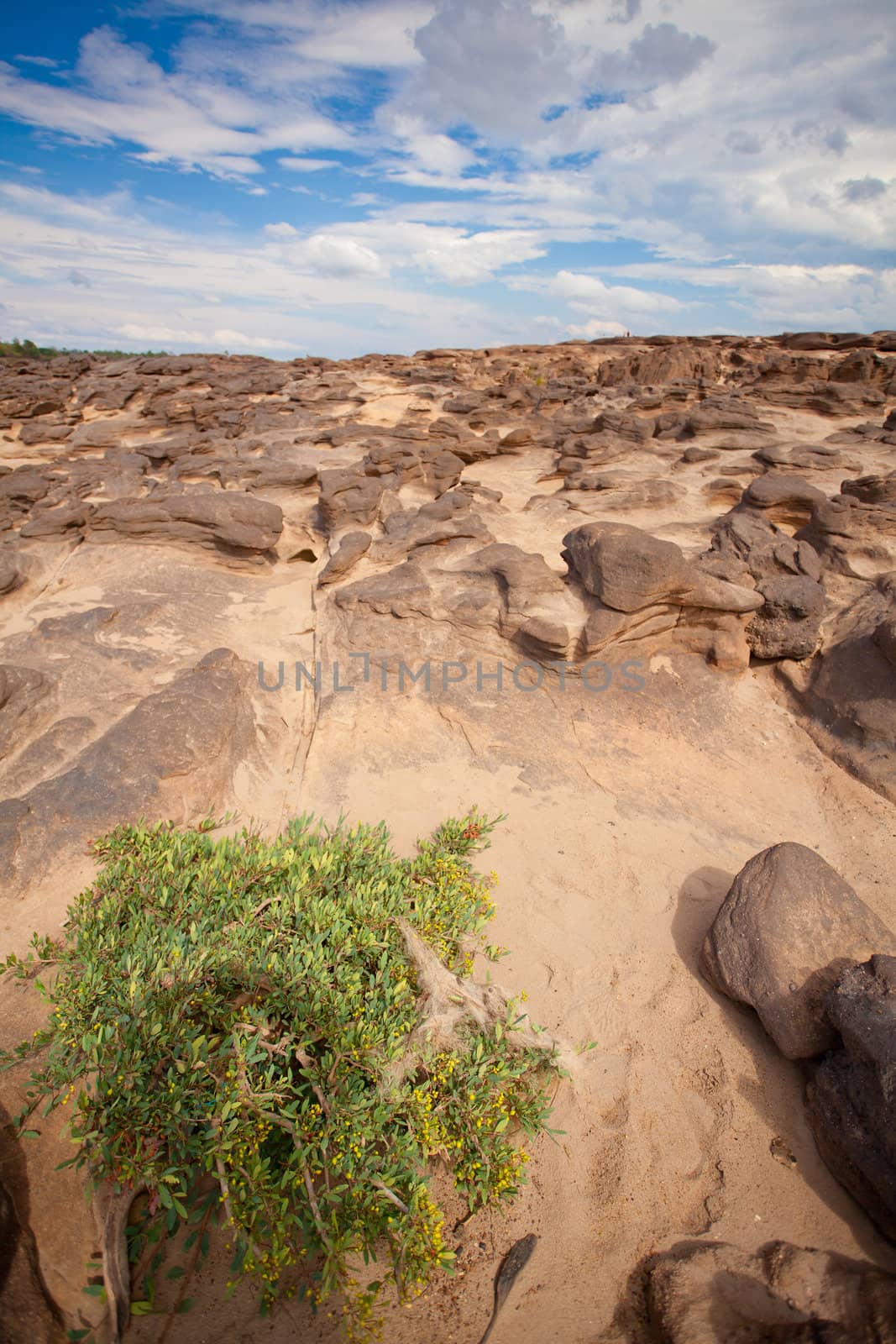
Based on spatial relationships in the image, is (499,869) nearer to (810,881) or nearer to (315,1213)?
(810,881)

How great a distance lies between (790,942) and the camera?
12.2 feet

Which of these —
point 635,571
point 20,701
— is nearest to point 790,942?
point 635,571

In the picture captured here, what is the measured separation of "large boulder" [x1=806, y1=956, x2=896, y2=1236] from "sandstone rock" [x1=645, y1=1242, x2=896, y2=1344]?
323 mm

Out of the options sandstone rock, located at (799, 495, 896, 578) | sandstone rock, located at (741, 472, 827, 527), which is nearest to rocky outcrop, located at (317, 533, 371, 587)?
sandstone rock, located at (741, 472, 827, 527)

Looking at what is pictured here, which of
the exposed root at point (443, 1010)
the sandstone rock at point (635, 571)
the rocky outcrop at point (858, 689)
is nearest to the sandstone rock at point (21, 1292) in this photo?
the exposed root at point (443, 1010)

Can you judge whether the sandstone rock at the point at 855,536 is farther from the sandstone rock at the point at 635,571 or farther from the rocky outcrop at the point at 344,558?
the rocky outcrop at the point at 344,558

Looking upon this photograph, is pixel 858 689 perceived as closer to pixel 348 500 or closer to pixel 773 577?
pixel 773 577

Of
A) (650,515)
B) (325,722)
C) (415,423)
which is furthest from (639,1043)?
(415,423)

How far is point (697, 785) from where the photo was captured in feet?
19.4

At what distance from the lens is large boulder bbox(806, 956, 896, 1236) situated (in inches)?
112

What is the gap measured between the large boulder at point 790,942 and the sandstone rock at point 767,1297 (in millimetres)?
A: 1050

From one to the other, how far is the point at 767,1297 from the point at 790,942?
1.66m

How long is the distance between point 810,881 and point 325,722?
4.29 m

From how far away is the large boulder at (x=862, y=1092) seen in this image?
2857 millimetres
